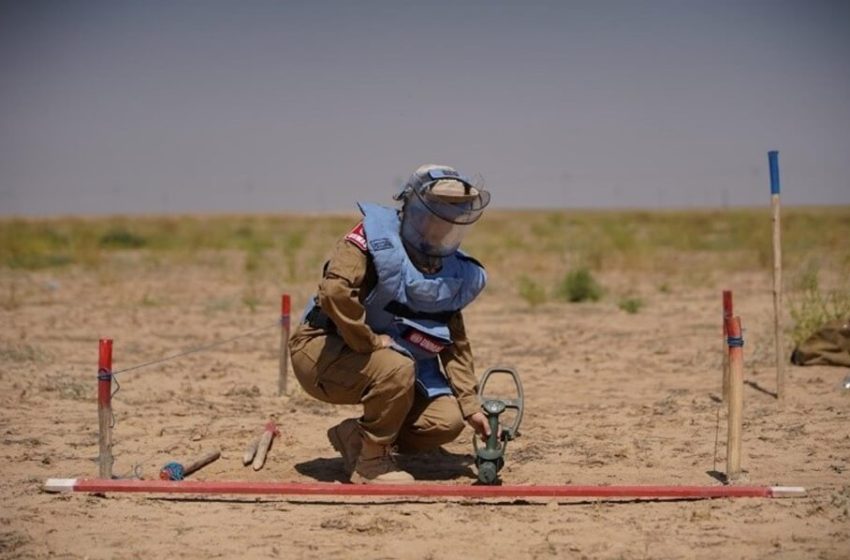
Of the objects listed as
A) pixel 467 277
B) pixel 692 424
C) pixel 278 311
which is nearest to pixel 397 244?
pixel 467 277

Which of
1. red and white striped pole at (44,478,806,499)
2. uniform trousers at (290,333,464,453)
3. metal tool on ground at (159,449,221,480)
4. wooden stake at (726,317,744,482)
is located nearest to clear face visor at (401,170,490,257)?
uniform trousers at (290,333,464,453)

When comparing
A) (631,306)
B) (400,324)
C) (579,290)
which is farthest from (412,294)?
(579,290)

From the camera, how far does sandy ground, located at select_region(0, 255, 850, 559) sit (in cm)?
483

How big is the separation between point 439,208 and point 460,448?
209 cm

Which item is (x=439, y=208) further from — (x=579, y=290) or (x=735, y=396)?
(x=579, y=290)

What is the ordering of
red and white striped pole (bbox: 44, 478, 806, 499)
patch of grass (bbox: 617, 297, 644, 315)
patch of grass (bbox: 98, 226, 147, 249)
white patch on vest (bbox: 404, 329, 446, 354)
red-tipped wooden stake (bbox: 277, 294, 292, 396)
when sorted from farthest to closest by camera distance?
1. patch of grass (bbox: 98, 226, 147, 249)
2. patch of grass (bbox: 617, 297, 644, 315)
3. red-tipped wooden stake (bbox: 277, 294, 292, 396)
4. white patch on vest (bbox: 404, 329, 446, 354)
5. red and white striped pole (bbox: 44, 478, 806, 499)

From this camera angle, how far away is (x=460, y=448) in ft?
23.1

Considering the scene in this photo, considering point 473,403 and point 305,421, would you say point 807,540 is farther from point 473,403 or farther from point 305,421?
point 305,421

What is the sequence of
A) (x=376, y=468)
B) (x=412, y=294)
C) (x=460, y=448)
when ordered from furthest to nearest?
(x=460, y=448) < (x=376, y=468) < (x=412, y=294)

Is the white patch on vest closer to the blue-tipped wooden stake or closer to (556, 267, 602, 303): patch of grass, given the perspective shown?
the blue-tipped wooden stake

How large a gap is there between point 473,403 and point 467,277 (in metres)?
0.69

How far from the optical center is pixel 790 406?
7.84 metres

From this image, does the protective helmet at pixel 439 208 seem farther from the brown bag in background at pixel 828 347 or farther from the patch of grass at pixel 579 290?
the patch of grass at pixel 579 290

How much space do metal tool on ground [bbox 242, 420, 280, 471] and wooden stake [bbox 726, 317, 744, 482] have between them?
2.70 meters
